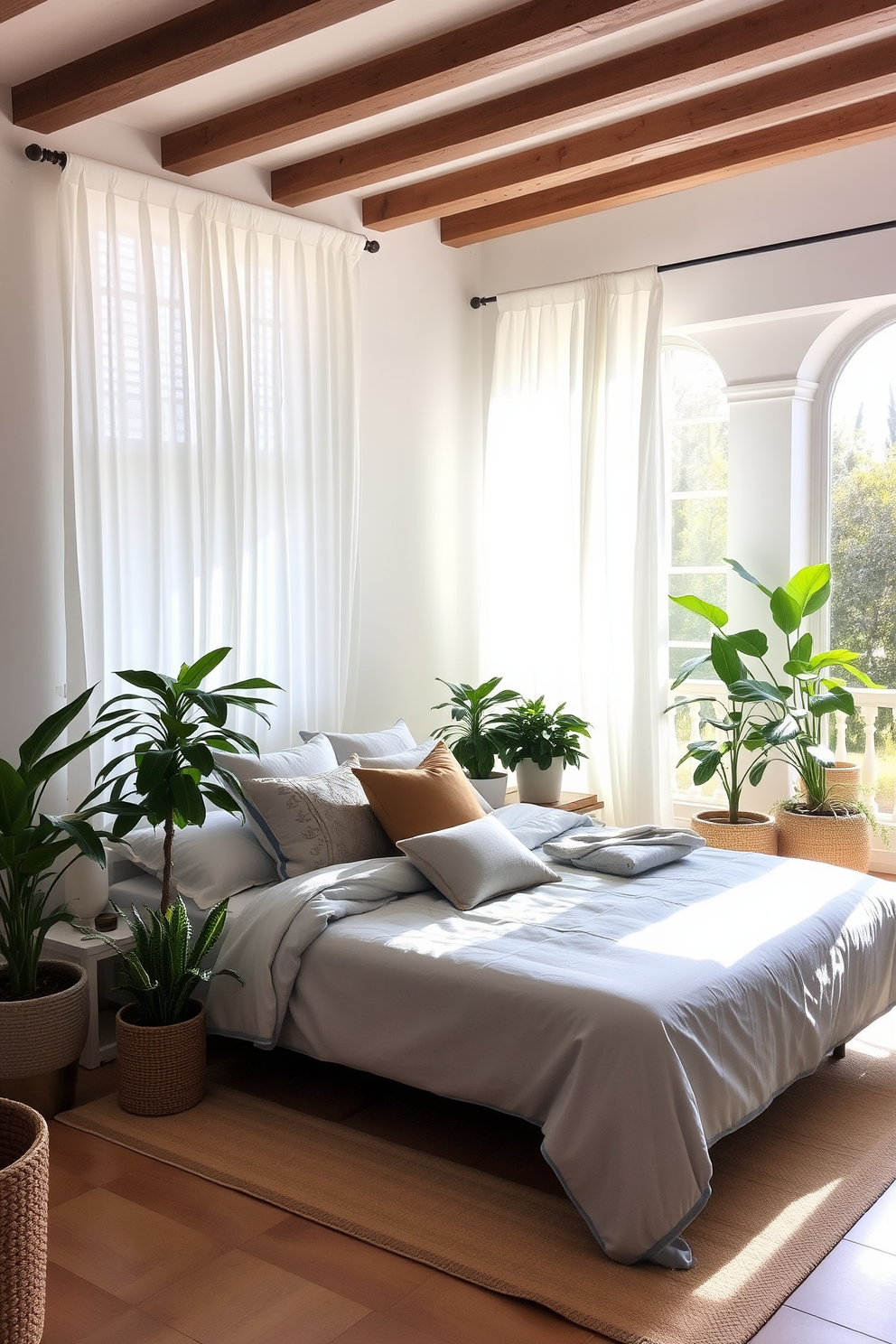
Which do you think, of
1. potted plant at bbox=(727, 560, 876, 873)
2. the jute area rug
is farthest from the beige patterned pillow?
→ potted plant at bbox=(727, 560, 876, 873)

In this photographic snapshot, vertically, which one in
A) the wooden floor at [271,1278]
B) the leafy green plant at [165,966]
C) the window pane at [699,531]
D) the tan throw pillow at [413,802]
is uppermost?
the window pane at [699,531]

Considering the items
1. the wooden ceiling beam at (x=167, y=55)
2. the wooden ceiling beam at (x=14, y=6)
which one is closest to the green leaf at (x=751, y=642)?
the wooden ceiling beam at (x=167, y=55)

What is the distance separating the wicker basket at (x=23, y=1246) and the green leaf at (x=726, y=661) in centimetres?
336

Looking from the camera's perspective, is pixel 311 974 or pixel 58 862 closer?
pixel 311 974

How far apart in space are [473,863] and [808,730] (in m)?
1.98

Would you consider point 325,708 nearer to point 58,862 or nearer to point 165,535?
point 165,535

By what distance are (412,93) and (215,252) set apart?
1.01m

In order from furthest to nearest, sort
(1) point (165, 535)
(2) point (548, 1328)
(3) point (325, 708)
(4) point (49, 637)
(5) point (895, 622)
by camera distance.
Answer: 1. (5) point (895, 622)
2. (3) point (325, 708)
3. (1) point (165, 535)
4. (4) point (49, 637)
5. (2) point (548, 1328)

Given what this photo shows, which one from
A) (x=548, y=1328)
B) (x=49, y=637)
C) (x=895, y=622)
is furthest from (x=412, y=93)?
(x=548, y=1328)

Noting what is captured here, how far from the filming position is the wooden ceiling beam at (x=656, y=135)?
3.82 metres

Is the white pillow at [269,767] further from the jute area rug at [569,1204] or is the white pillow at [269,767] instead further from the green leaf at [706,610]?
the green leaf at [706,610]

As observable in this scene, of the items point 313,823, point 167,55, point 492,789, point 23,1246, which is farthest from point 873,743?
point 23,1246

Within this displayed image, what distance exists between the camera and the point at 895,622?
17.3 feet

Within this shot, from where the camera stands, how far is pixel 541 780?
4.92m
